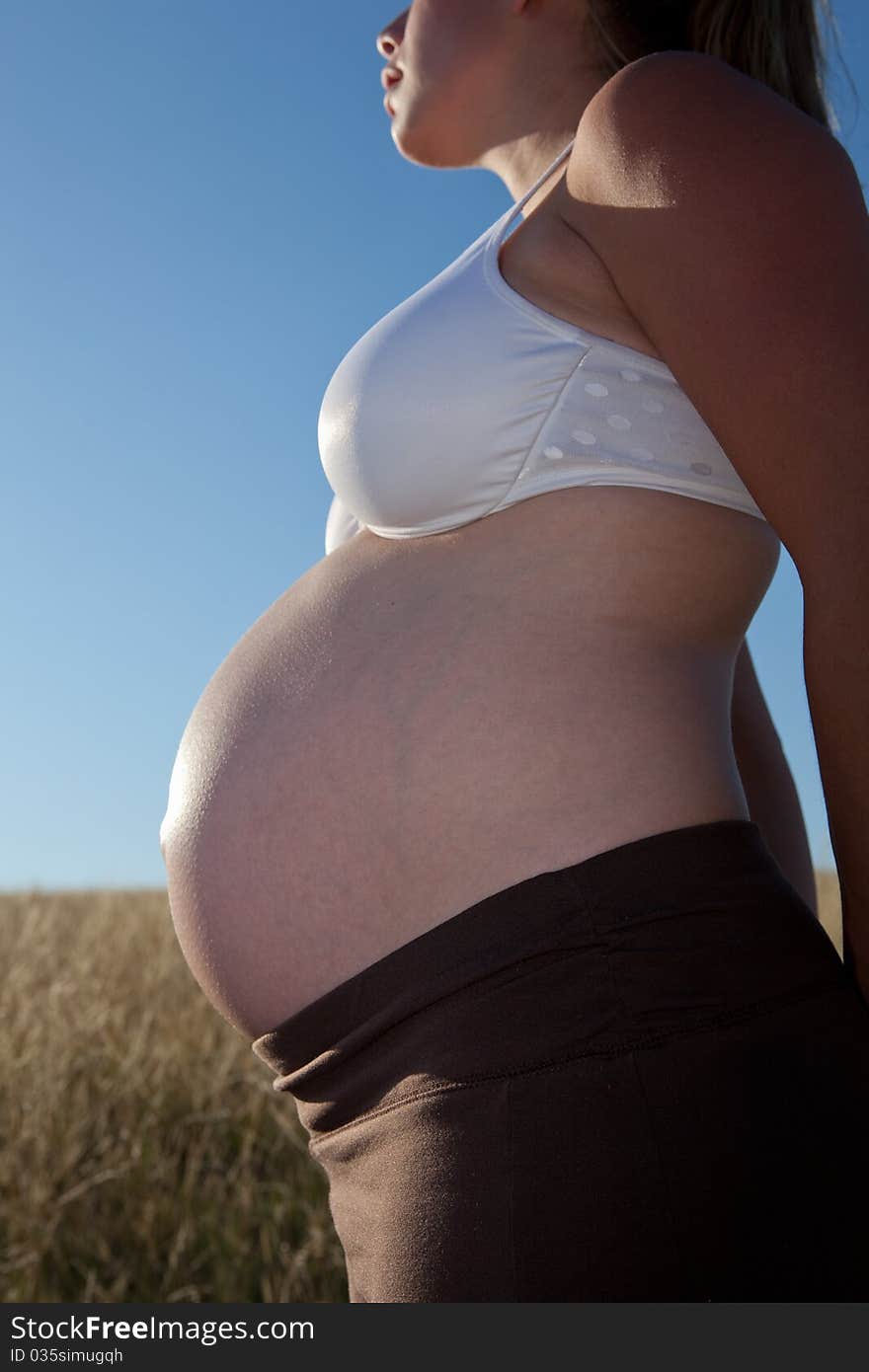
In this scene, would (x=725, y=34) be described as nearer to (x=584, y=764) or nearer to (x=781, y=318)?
(x=781, y=318)

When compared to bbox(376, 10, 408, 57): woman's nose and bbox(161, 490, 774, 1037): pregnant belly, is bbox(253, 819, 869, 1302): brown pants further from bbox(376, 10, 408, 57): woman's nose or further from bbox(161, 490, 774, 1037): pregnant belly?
bbox(376, 10, 408, 57): woman's nose

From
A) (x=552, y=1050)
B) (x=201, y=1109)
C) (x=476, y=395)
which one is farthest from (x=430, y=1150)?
(x=201, y=1109)

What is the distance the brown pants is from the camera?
969mm

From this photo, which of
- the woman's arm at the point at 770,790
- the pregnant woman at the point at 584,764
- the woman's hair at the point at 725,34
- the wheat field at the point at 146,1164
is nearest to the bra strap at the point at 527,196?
the pregnant woman at the point at 584,764

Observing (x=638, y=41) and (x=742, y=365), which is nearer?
(x=742, y=365)

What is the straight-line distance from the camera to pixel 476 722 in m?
1.11

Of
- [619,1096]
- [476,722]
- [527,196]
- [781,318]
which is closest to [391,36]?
[527,196]

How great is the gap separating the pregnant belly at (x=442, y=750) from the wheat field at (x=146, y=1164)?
6.39 feet

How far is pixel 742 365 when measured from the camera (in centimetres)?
105

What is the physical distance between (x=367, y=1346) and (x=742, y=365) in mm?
958

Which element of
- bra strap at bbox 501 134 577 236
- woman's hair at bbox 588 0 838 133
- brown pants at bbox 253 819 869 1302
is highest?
woman's hair at bbox 588 0 838 133

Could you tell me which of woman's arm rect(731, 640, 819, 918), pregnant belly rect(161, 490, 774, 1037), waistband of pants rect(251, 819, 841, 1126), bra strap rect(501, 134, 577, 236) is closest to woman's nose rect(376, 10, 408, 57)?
bra strap rect(501, 134, 577, 236)

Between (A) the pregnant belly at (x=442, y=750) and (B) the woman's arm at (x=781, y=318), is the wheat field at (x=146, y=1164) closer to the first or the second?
(A) the pregnant belly at (x=442, y=750)

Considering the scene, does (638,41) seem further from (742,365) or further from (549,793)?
(549,793)
